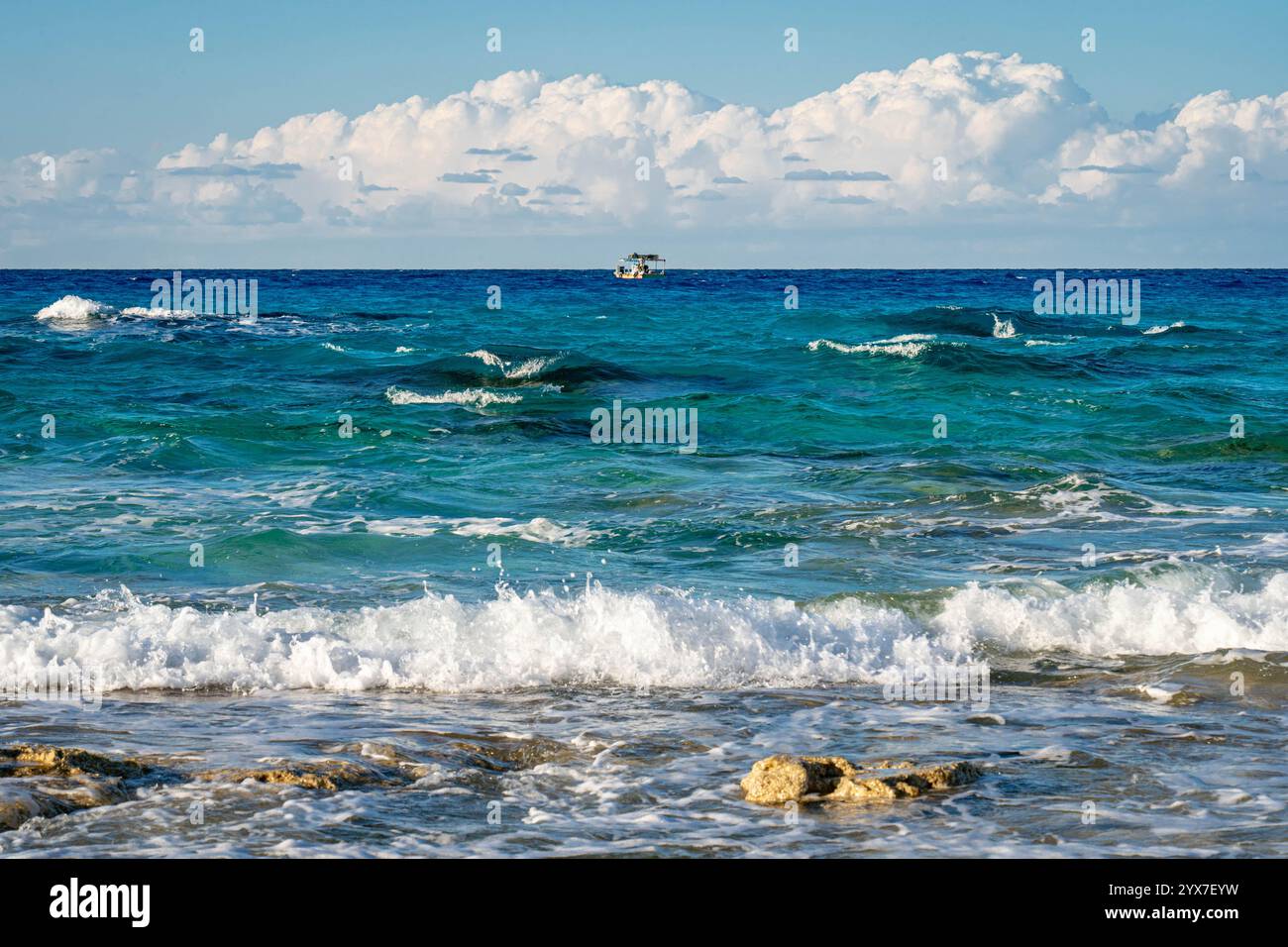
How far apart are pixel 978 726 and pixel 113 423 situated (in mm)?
18297

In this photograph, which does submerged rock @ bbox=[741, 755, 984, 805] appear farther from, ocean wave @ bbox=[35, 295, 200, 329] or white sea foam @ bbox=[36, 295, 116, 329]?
white sea foam @ bbox=[36, 295, 116, 329]

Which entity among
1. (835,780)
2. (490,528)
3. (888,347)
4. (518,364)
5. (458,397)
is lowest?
(835,780)

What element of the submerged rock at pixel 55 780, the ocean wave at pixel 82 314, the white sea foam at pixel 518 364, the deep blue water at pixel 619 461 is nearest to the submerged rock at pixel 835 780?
the submerged rock at pixel 55 780

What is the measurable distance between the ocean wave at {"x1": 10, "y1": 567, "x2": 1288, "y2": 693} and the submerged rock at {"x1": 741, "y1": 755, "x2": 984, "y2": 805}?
2.64 meters

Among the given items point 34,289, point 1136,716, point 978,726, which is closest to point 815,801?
point 978,726

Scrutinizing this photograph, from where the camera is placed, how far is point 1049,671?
9.95 m

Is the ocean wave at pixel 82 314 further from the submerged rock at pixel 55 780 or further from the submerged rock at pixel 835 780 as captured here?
the submerged rock at pixel 835 780

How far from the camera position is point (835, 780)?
6867mm

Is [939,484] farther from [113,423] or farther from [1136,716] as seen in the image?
[113,423]

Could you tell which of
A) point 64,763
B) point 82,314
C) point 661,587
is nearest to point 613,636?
point 661,587

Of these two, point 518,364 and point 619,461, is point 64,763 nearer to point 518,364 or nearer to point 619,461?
point 619,461

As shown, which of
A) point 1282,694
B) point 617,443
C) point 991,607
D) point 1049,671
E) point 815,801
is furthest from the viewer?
point 617,443

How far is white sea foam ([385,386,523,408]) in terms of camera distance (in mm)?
26141

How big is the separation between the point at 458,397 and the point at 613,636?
17.0m
